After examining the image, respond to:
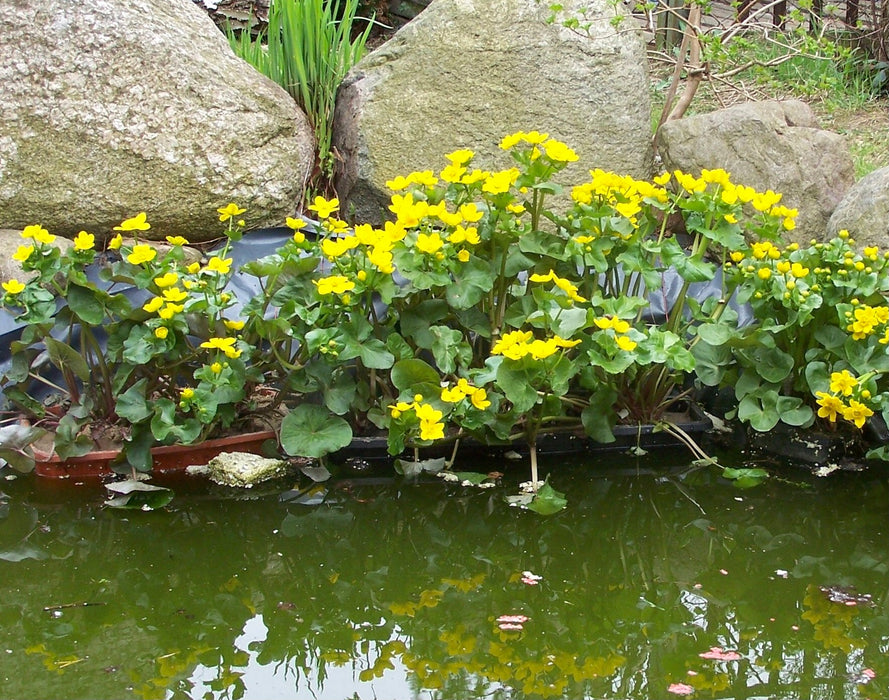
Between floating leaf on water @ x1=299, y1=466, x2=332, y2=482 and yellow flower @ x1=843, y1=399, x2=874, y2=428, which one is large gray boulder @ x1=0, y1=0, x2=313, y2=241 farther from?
yellow flower @ x1=843, y1=399, x2=874, y2=428

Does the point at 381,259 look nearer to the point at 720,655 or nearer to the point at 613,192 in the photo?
the point at 613,192

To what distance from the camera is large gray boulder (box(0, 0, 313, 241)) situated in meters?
3.84

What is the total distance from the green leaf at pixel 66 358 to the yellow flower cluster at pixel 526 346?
4.21 feet

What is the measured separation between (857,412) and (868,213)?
111cm

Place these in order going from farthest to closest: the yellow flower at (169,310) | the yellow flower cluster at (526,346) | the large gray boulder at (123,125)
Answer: the large gray boulder at (123,125), the yellow flower at (169,310), the yellow flower cluster at (526,346)

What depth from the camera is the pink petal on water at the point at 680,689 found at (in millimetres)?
1930

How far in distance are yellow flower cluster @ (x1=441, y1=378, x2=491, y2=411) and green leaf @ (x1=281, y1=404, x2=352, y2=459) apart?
37 cm

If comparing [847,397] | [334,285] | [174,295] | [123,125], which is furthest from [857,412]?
[123,125]

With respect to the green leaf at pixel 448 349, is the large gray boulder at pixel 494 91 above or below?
above

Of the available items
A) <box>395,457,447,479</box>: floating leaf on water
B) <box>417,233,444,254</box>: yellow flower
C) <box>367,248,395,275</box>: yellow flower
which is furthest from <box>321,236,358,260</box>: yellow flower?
<box>395,457,447,479</box>: floating leaf on water

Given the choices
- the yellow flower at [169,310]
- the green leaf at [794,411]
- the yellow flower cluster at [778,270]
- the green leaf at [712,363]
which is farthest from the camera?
the green leaf at [712,363]

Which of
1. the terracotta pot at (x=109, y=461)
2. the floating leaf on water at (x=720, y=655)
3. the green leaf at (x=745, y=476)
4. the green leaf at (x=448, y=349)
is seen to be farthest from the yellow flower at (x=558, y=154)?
the floating leaf on water at (x=720, y=655)

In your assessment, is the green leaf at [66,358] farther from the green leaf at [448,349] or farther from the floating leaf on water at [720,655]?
the floating leaf on water at [720,655]

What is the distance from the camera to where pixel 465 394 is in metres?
2.77
